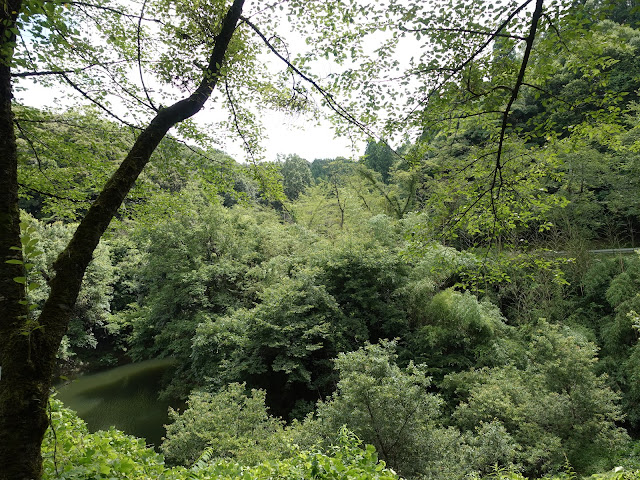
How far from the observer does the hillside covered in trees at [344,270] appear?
2.29 metres

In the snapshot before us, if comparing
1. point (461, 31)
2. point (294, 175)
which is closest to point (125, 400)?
point (461, 31)

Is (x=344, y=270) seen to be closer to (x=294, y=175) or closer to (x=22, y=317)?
(x=22, y=317)

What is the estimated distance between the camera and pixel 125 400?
13203 millimetres

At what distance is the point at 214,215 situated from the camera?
14375 mm

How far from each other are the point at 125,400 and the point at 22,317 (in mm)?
14264

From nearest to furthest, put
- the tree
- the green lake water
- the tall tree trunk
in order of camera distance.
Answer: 1. the tall tree trunk
2. the green lake water
3. the tree

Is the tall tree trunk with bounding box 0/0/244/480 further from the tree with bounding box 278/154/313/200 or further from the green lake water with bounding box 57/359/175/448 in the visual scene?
the tree with bounding box 278/154/313/200

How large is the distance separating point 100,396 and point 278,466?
1468 centimetres

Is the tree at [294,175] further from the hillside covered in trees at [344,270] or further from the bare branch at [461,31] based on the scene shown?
the bare branch at [461,31]

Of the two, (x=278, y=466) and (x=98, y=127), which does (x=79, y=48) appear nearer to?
(x=98, y=127)

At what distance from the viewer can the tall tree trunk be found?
5.65 feet

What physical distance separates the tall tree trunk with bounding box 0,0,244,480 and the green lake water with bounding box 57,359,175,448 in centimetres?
951

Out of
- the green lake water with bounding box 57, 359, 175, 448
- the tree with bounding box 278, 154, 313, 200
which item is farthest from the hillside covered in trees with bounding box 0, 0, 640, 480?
the tree with bounding box 278, 154, 313, 200

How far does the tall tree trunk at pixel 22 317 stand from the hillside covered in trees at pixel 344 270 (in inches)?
0.5
